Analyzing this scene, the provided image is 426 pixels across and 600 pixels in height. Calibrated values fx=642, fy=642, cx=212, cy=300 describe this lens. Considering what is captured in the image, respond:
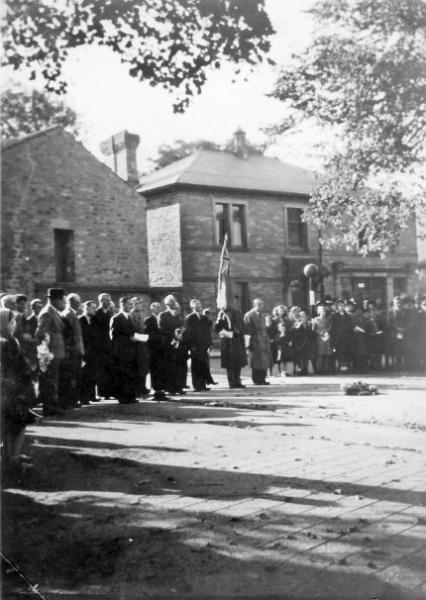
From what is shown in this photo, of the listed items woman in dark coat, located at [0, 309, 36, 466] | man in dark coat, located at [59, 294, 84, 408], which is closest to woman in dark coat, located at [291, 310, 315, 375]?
man in dark coat, located at [59, 294, 84, 408]

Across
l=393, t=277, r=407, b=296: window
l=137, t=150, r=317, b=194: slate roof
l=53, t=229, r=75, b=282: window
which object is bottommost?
l=393, t=277, r=407, b=296: window

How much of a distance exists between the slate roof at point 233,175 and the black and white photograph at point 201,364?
0.94 meters

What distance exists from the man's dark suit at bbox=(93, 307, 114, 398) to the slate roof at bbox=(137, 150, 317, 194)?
1626 cm

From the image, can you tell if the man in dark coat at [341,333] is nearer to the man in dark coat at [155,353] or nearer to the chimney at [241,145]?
the man in dark coat at [155,353]

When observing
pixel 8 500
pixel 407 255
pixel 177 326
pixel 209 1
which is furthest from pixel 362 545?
pixel 407 255

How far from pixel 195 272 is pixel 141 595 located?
24.4 m

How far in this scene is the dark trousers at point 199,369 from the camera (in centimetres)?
1321

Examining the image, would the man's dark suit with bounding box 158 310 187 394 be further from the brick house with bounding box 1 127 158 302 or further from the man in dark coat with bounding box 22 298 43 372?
the brick house with bounding box 1 127 158 302

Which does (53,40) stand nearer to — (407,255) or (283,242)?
(283,242)

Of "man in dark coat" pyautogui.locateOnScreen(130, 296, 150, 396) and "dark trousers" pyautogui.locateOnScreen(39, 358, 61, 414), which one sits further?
"man in dark coat" pyautogui.locateOnScreen(130, 296, 150, 396)

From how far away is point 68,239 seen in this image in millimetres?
23875

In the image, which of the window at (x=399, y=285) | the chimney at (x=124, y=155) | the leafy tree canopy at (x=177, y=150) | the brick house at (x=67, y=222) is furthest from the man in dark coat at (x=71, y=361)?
the leafy tree canopy at (x=177, y=150)

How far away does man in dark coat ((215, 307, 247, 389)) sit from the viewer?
13.8 meters

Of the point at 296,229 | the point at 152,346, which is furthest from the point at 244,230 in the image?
the point at 152,346
